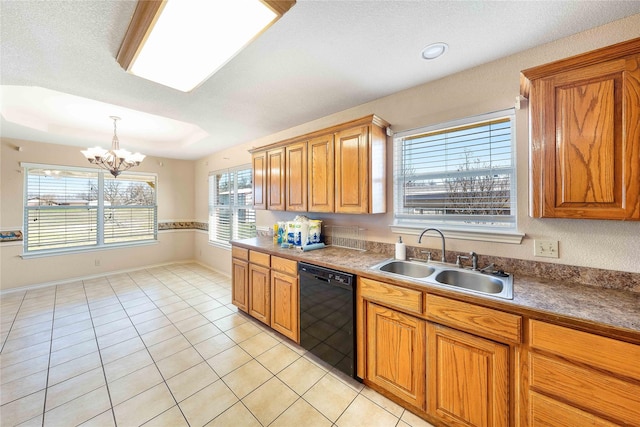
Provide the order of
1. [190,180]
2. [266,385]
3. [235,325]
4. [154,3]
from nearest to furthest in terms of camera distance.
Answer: [154,3]
[266,385]
[235,325]
[190,180]

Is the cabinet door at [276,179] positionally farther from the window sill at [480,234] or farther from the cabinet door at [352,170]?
the window sill at [480,234]

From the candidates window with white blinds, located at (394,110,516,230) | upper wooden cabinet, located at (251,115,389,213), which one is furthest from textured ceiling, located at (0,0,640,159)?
window with white blinds, located at (394,110,516,230)

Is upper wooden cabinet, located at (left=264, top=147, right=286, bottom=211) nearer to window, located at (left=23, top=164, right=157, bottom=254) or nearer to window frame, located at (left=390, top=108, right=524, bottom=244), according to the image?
window frame, located at (left=390, top=108, right=524, bottom=244)

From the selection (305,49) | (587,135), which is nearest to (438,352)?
(587,135)

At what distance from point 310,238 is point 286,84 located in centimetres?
155

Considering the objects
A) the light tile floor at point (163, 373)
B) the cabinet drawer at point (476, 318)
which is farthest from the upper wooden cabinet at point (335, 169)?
the light tile floor at point (163, 373)

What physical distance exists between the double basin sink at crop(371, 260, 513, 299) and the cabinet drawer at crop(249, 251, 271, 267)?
3.96 ft

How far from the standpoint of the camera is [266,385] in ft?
6.07

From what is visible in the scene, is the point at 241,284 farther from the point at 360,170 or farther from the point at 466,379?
the point at 466,379

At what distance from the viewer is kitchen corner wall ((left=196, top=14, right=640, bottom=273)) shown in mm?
1411

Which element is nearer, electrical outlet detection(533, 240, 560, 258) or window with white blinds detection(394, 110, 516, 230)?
electrical outlet detection(533, 240, 560, 258)

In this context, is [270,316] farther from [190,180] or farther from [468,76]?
[190,180]

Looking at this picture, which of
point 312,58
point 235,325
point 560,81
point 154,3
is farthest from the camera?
point 235,325

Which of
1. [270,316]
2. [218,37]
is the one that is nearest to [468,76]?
[218,37]
